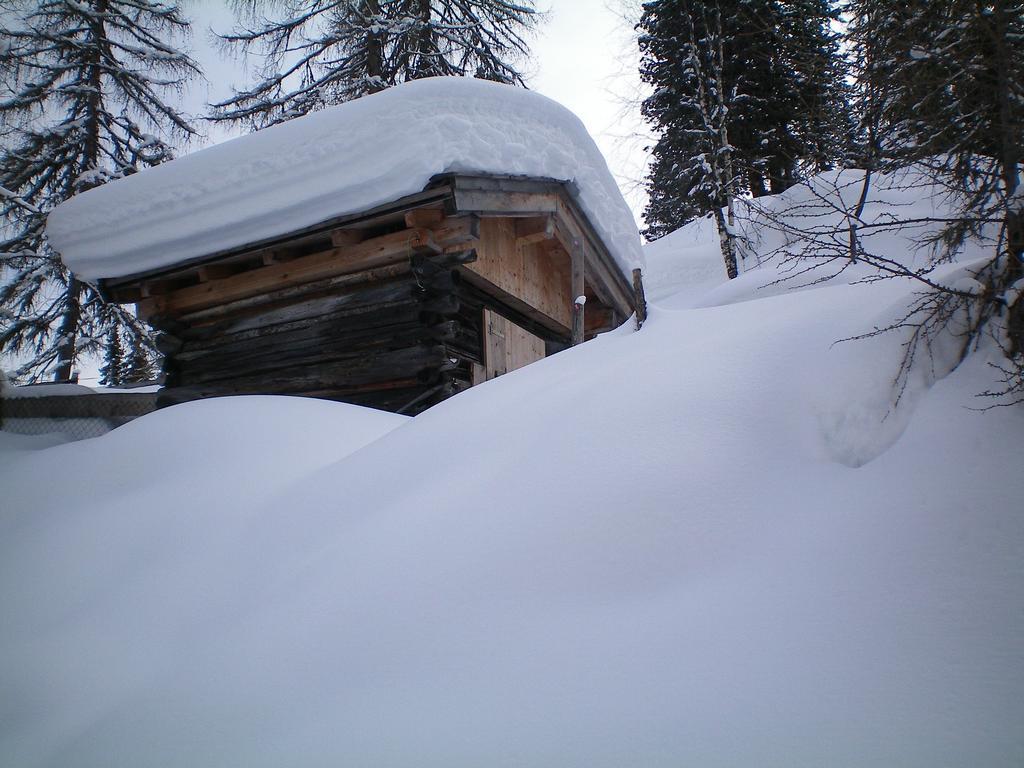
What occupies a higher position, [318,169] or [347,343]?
[318,169]

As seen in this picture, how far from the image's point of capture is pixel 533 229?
6898mm

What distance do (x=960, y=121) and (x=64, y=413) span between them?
8.39m

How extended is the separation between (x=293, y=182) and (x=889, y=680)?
5479 millimetres

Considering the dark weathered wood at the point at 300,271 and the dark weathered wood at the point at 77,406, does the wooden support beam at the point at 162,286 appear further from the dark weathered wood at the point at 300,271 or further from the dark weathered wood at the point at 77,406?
the dark weathered wood at the point at 77,406

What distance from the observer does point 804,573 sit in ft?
4.64

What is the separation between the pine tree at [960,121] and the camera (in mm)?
1813

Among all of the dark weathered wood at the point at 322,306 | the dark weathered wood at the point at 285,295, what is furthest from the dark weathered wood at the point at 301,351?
the dark weathered wood at the point at 285,295

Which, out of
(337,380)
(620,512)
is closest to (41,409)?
(337,380)

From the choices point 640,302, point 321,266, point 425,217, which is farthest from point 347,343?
point 640,302

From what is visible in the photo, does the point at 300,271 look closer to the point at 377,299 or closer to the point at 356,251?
the point at 356,251

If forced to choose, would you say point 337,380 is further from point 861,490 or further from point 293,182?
point 861,490

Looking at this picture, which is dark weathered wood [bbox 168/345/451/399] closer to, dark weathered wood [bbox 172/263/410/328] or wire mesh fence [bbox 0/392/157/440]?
dark weathered wood [bbox 172/263/410/328]

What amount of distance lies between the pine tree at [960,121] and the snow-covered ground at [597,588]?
18cm

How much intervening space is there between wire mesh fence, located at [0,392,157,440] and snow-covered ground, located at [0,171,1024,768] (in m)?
4.71
